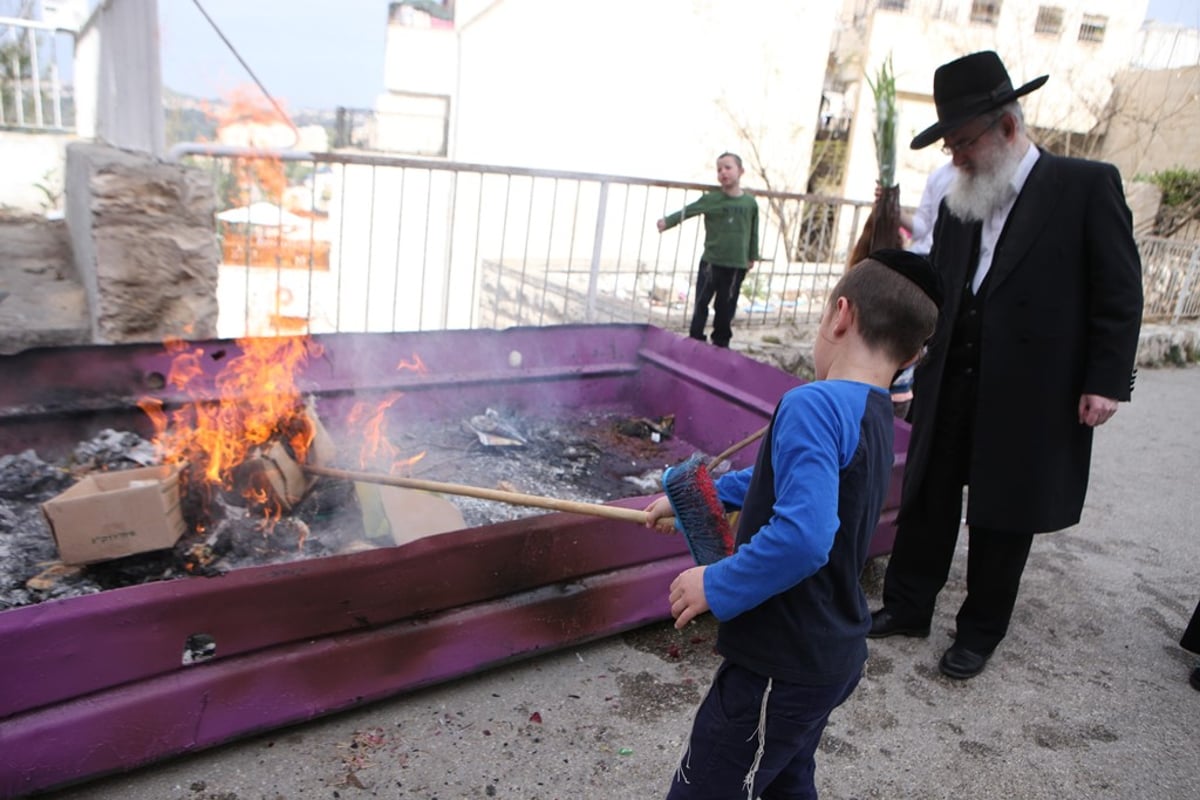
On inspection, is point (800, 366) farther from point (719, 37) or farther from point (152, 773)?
point (719, 37)

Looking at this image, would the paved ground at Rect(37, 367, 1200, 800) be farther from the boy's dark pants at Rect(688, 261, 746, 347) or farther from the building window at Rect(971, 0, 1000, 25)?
the building window at Rect(971, 0, 1000, 25)

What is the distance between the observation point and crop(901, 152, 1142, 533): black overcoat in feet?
8.84

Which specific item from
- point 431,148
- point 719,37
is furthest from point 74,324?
point 431,148

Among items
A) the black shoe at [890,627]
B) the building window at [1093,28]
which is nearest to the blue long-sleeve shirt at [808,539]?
the black shoe at [890,627]

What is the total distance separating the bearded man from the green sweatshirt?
363cm

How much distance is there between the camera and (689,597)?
5.31ft

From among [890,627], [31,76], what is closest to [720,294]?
[890,627]

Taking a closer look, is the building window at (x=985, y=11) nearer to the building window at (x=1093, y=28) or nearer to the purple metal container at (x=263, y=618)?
the building window at (x=1093, y=28)

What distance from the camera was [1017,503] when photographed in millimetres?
2910

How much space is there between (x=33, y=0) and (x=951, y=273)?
7.30 meters

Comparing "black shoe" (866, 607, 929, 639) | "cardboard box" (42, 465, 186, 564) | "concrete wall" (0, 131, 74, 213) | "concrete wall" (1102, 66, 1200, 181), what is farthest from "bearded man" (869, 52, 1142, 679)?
"concrete wall" (1102, 66, 1200, 181)

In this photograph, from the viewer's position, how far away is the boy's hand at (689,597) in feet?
5.26

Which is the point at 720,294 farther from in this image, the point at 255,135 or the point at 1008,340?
the point at 1008,340

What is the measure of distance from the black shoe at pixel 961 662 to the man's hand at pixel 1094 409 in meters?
1.03
